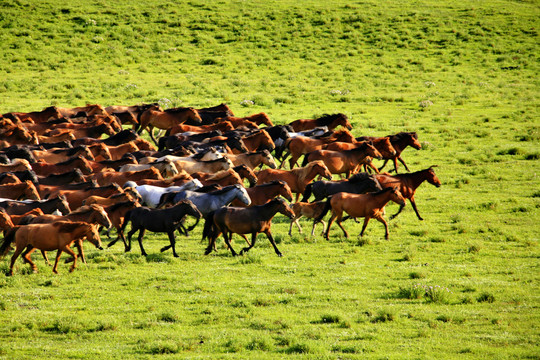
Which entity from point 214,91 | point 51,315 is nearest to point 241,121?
point 214,91

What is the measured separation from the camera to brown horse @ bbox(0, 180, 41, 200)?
58.6 ft

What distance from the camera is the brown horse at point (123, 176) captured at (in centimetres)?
1930

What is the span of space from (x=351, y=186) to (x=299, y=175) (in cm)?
205

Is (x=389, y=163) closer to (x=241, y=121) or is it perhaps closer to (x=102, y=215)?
(x=241, y=121)

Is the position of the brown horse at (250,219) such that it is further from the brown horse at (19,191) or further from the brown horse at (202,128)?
the brown horse at (202,128)

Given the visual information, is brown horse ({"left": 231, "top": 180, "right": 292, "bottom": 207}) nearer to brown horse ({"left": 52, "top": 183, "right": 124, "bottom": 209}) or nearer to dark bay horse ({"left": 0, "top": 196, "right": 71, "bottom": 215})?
brown horse ({"left": 52, "top": 183, "right": 124, "bottom": 209})

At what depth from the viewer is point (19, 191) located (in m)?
18.0

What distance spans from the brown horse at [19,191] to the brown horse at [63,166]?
2672 millimetres

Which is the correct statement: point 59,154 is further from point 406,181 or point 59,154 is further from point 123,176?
point 406,181

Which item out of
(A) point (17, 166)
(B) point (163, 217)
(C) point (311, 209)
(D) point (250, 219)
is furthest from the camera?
(A) point (17, 166)

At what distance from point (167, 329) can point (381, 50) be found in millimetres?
43013

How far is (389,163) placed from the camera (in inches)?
1019

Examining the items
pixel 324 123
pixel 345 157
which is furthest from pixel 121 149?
pixel 324 123

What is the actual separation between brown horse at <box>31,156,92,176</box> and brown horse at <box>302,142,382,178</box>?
7003mm
